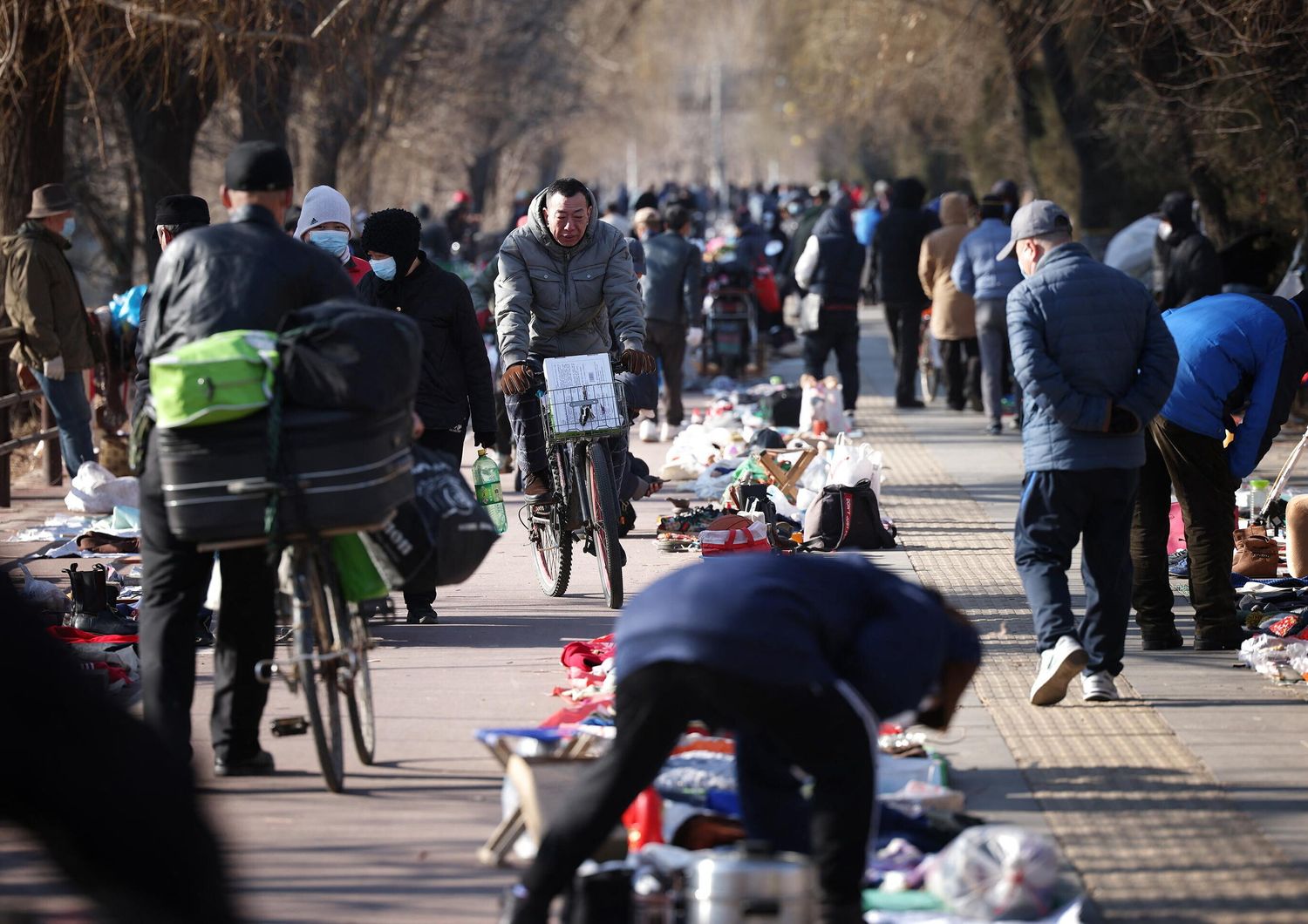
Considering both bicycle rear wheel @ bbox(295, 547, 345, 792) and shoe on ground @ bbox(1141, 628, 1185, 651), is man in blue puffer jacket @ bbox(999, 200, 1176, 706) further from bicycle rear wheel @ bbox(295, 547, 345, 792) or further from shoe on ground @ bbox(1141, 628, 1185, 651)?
bicycle rear wheel @ bbox(295, 547, 345, 792)

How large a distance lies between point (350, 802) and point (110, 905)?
7.03 ft

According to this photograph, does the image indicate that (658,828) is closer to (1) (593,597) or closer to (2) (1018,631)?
(2) (1018,631)

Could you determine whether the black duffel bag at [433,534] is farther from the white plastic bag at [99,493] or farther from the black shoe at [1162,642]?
the white plastic bag at [99,493]

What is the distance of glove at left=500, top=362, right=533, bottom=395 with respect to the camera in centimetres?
886

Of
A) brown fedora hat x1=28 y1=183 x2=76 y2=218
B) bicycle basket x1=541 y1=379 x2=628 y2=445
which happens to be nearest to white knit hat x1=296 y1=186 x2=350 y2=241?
bicycle basket x1=541 y1=379 x2=628 y2=445

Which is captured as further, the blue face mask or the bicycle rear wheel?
the blue face mask

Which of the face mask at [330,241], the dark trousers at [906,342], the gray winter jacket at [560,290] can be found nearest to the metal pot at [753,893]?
the gray winter jacket at [560,290]

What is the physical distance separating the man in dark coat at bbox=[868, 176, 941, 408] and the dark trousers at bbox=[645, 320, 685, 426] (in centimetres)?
270

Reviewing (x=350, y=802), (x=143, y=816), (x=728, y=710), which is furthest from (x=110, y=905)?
(x=350, y=802)

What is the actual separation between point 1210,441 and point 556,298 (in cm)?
322

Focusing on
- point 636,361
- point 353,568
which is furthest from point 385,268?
point 353,568

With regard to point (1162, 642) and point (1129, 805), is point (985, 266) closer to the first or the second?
point (1162, 642)

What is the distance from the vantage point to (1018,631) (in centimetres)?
855

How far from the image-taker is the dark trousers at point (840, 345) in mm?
16906
